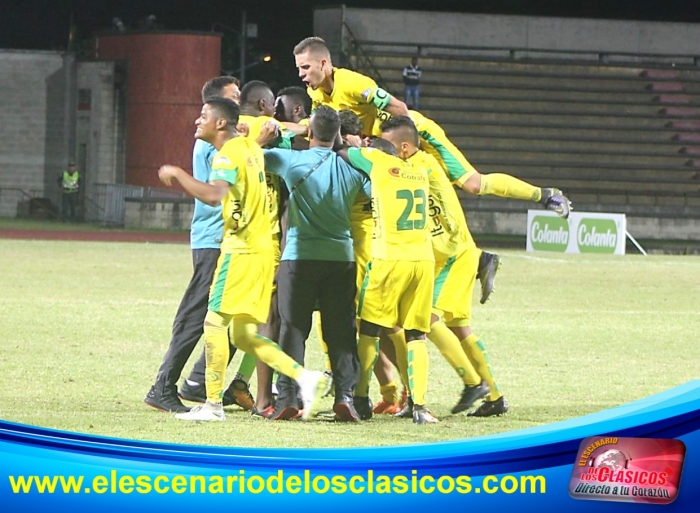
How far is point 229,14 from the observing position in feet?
146

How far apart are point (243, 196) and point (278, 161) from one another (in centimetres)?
43

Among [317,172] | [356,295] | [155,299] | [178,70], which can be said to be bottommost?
[155,299]

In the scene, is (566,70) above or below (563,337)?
above

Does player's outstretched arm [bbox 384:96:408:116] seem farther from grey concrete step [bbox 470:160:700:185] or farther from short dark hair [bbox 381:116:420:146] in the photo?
grey concrete step [bbox 470:160:700:185]

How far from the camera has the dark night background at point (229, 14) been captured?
143ft

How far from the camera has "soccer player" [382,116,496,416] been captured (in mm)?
8156

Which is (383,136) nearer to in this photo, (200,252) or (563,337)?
(200,252)

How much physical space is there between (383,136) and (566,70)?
33.7m

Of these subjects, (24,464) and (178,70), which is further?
(178,70)

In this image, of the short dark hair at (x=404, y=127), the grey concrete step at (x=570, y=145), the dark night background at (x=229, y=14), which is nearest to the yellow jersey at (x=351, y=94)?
the short dark hair at (x=404, y=127)

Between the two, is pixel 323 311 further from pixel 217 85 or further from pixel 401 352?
pixel 217 85

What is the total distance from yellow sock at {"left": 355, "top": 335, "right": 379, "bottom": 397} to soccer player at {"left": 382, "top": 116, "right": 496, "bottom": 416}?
0.34 meters

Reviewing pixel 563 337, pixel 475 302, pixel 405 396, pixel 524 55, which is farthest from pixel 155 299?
pixel 524 55

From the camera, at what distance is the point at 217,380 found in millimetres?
7461
